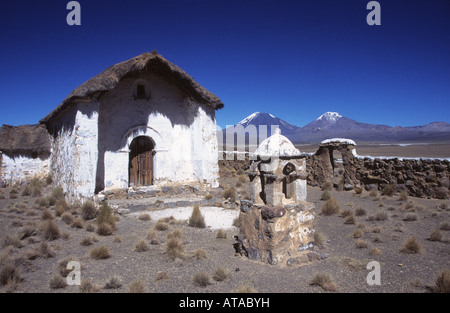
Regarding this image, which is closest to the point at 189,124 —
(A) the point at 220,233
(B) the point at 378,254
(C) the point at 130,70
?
(C) the point at 130,70

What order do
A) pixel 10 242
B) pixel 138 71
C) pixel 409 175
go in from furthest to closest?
pixel 409 175, pixel 138 71, pixel 10 242

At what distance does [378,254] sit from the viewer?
564cm

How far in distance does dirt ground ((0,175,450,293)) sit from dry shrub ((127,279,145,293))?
0.02m

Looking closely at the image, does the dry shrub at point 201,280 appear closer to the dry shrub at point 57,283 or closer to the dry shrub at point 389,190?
the dry shrub at point 57,283

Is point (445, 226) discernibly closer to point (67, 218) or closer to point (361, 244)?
point (361, 244)

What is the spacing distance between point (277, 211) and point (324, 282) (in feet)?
4.17

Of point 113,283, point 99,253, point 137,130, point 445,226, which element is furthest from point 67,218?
point 445,226

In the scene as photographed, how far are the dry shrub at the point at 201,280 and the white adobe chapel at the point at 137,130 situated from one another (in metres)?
6.78

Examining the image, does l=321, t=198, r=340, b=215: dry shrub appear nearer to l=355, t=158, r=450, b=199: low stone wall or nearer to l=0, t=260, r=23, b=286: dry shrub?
l=355, t=158, r=450, b=199: low stone wall

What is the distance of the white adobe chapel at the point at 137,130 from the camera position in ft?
32.7

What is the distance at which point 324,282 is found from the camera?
430 centimetres

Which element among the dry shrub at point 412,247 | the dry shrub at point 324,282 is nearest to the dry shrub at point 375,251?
the dry shrub at point 412,247

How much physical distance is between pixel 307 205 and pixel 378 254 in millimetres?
1611
